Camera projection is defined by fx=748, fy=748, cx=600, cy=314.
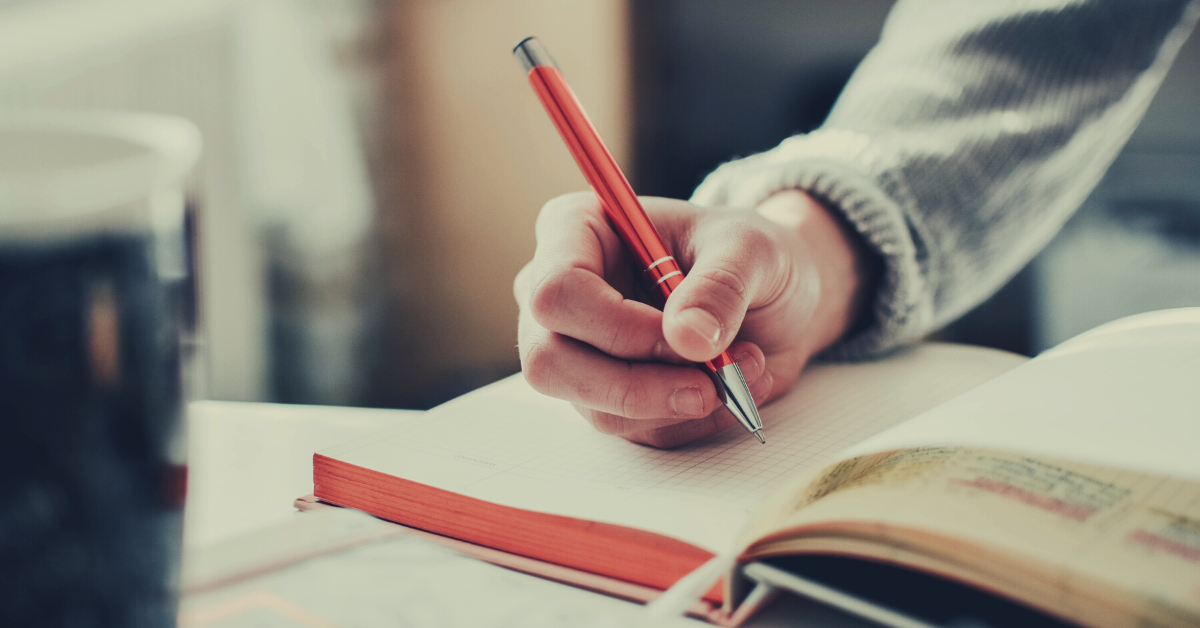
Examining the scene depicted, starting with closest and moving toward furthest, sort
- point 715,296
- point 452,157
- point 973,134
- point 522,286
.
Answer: point 715,296 < point 522,286 < point 973,134 < point 452,157

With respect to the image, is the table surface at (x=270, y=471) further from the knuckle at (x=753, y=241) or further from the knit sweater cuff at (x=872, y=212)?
the knit sweater cuff at (x=872, y=212)

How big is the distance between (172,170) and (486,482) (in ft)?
0.70

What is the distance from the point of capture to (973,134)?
1.87ft

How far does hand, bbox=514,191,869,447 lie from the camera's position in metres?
0.32


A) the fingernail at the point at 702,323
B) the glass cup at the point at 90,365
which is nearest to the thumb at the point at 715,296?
the fingernail at the point at 702,323

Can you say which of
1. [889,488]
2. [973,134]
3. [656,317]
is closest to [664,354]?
[656,317]

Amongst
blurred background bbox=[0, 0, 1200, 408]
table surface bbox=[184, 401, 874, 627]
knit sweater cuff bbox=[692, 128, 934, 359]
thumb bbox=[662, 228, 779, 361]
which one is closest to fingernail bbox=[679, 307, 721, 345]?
thumb bbox=[662, 228, 779, 361]

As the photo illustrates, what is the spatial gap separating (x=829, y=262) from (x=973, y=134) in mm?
180

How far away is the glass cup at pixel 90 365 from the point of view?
0.10 metres

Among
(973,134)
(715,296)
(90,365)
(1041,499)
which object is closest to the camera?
(90,365)

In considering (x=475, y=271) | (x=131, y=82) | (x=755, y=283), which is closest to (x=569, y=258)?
(x=755, y=283)

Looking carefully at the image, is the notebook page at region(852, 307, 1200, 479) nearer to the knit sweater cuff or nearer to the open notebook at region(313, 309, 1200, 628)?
the open notebook at region(313, 309, 1200, 628)

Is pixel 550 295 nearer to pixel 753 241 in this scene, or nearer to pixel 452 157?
pixel 753 241

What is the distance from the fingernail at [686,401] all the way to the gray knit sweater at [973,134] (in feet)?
0.75
